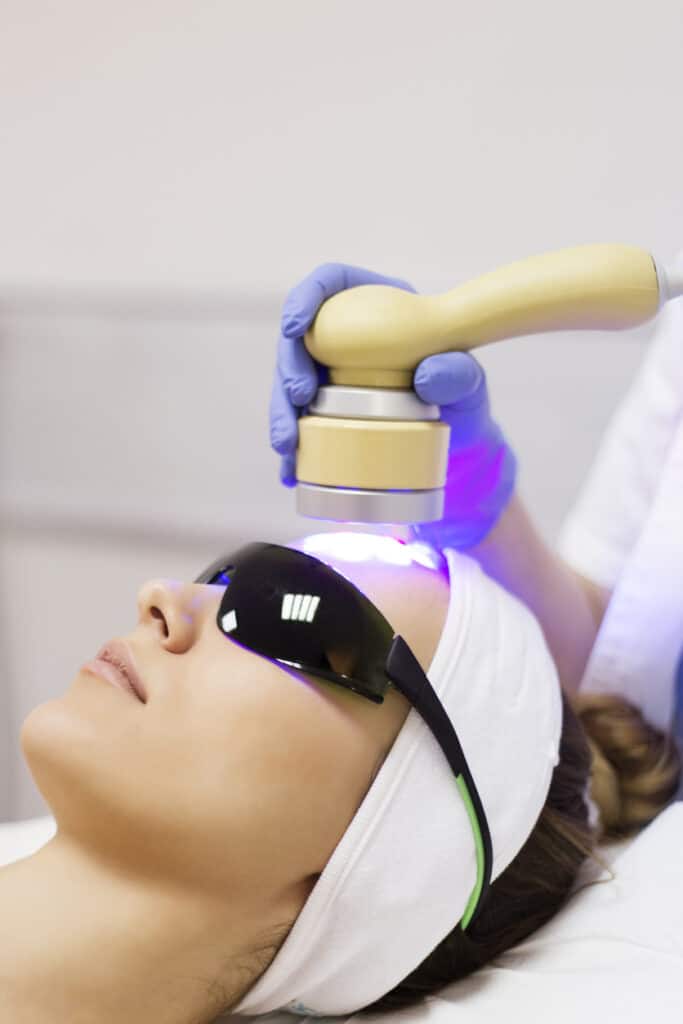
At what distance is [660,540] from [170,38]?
1127 mm

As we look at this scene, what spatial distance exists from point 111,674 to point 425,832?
319 millimetres

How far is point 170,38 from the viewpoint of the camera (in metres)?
1.67

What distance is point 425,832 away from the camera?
3.02ft

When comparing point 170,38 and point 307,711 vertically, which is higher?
point 170,38

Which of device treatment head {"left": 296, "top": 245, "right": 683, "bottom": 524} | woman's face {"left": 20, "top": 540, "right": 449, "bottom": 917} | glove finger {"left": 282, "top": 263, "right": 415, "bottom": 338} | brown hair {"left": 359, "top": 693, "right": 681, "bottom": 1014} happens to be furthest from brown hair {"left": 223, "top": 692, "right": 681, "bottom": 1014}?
glove finger {"left": 282, "top": 263, "right": 415, "bottom": 338}

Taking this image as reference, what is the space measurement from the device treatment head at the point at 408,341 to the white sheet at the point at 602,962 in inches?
17.7

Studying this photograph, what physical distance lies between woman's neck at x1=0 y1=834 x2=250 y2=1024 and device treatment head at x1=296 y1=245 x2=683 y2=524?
0.37m

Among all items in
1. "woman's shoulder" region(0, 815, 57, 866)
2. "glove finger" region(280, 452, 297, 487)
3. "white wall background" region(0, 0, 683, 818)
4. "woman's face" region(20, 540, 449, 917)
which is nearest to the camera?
"woman's face" region(20, 540, 449, 917)

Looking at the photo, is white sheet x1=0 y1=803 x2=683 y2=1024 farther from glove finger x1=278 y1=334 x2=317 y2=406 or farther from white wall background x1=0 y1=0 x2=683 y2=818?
white wall background x1=0 y1=0 x2=683 y2=818

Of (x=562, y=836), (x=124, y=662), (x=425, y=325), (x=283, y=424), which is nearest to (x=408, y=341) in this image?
(x=425, y=325)

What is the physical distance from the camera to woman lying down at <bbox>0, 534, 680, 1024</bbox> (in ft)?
2.85

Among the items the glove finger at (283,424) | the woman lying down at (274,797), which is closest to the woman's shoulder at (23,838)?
the woman lying down at (274,797)

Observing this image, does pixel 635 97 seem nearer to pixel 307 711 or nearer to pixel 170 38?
pixel 170 38

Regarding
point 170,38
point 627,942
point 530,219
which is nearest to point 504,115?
point 530,219
